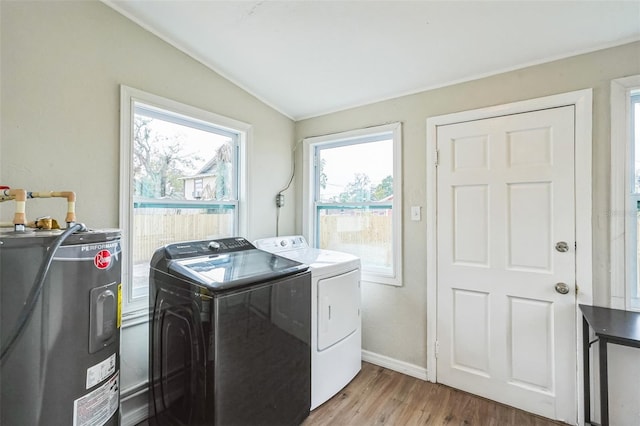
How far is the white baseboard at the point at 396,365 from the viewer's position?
2293 mm

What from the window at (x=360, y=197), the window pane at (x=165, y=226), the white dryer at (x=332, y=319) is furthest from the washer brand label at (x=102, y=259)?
the window at (x=360, y=197)

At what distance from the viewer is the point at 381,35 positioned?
1773 millimetres

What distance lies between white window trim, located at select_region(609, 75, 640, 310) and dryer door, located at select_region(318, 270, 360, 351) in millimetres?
1545

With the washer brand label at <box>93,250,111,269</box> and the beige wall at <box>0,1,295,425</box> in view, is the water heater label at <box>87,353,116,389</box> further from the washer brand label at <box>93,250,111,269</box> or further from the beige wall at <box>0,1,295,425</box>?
the beige wall at <box>0,1,295,425</box>

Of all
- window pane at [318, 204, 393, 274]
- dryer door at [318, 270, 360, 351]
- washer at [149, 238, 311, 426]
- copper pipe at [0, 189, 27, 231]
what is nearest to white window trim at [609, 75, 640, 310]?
window pane at [318, 204, 393, 274]

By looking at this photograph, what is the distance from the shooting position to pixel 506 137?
198cm

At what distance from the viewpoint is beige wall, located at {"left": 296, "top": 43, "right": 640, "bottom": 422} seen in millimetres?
1715

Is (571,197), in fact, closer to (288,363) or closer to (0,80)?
(288,363)

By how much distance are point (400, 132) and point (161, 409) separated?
2.45 m

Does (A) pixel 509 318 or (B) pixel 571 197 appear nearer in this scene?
(B) pixel 571 197

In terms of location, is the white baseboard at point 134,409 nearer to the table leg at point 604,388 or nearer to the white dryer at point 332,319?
the white dryer at point 332,319

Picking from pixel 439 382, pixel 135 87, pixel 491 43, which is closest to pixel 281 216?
pixel 135 87

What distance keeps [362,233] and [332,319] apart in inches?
35.9

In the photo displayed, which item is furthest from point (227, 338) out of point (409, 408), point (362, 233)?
point (362, 233)
